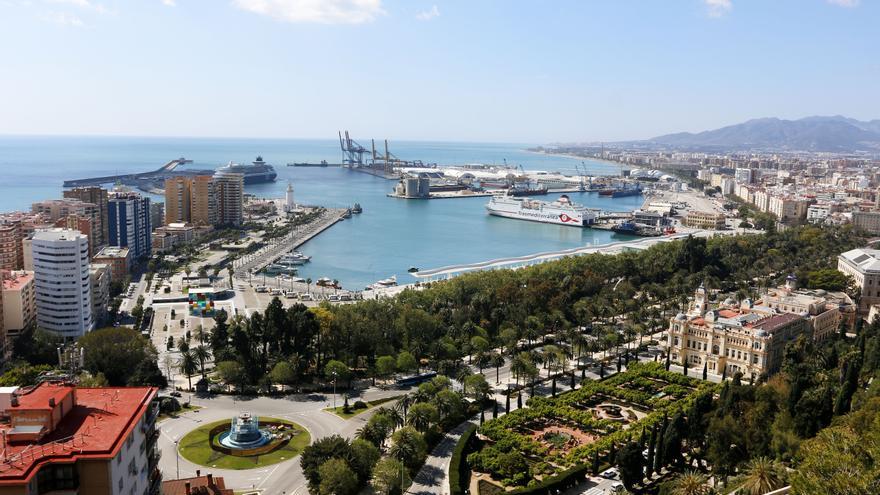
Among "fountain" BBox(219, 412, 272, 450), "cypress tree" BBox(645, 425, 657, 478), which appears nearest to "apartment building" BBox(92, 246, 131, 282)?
"fountain" BBox(219, 412, 272, 450)

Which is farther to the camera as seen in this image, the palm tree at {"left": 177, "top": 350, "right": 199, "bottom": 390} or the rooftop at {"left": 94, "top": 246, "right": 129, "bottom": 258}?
the rooftop at {"left": 94, "top": 246, "right": 129, "bottom": 258}

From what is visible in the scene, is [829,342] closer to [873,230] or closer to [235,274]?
[235,274]

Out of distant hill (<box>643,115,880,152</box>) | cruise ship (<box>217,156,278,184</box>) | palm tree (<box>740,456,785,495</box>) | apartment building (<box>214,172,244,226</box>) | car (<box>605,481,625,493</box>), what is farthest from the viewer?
distant hill (<box>643,115,880,152</box>)

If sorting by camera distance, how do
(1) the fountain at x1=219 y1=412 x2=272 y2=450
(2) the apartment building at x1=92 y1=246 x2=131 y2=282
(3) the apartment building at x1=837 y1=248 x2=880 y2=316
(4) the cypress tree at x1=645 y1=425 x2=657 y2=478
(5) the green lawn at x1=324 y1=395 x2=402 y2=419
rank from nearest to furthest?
(4) the cypress tree at x1=645 y1=425 x2=657 y2=478, (1) the fountain at x1=219 y1=412 x2=272 y2=450, (5) the green lawn at x1=324 y1=395 x2=402 y2=419, (3) the apartment building at x1=837 y1=248 x2=880 y2=316, (2) the apartment building at x1=92 y1=246 x2=131 y2=282

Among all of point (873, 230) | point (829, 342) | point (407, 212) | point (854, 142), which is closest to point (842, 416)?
point (829, 342)

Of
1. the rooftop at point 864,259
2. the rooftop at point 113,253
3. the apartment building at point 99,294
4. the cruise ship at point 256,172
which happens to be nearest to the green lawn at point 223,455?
the apartment building at point 99,294

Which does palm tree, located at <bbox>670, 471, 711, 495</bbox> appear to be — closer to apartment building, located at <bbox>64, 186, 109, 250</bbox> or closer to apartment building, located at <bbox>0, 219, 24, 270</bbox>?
apartment building, located at <bbox>0, 219, 24, 270</bbox>
